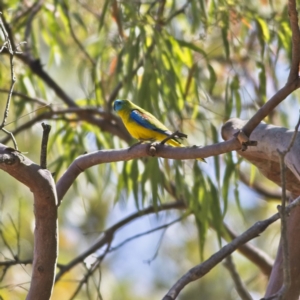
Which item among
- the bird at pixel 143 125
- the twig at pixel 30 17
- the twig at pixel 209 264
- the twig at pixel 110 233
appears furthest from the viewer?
the twig at pixel 30 17

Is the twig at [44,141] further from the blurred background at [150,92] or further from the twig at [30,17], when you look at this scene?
the twig at [30,17]

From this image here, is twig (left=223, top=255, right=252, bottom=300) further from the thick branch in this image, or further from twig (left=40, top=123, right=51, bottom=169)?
twig (left=40, top=123, right=51, bottom=169)

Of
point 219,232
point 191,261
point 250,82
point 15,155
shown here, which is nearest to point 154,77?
point 219,232

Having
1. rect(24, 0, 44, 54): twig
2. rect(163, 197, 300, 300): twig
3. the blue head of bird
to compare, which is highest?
rect(24, 0, 44, 54): twig

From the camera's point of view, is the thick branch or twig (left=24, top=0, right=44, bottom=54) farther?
twig (left=24, top=0, right=44, bottom=54)

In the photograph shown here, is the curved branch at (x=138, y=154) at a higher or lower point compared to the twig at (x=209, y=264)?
higher

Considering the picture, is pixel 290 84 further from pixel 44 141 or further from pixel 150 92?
pixel 150 92

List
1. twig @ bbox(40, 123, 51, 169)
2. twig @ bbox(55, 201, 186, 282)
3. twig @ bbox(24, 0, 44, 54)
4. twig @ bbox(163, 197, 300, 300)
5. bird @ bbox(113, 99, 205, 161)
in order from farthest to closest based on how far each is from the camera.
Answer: twig @ bbox(24, 0, 44, 54) < twig @ bbox(55, 201, 186, 282) < bird @ bbox(113, 99, 205, 161) < twig @ bbox(163, 197, 300, 300) < twig @ bbox(40, 123, 51, 169)

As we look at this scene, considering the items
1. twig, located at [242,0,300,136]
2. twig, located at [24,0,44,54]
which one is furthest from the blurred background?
twig, located at [242,0,300,136]

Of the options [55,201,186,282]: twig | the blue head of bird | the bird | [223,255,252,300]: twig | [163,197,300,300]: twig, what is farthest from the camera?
[55,201,186,282]: twig

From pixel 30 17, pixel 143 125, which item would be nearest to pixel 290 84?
pixel 143 125

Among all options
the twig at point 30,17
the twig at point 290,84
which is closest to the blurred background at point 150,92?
the twig at point 30,17

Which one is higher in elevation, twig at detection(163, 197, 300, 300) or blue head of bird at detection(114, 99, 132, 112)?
blue head of bird at detection(114, 99, 132, 112)

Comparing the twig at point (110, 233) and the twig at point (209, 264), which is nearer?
the twig at point (209, 264)
